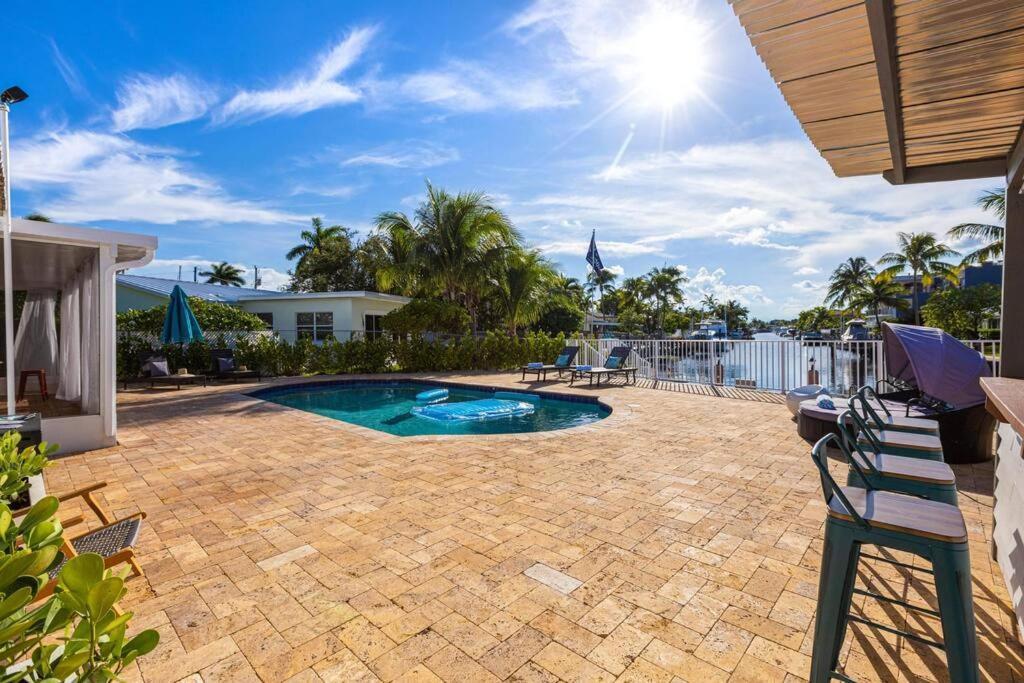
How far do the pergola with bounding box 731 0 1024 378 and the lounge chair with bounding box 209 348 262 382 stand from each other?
532 inches

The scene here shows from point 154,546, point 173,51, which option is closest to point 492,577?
point 154,546

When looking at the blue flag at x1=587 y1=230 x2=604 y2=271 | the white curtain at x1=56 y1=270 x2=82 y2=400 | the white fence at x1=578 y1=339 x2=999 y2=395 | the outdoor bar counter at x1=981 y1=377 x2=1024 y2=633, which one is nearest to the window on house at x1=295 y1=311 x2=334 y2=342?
the white curtain at x1=56 y1=270 x2=82 y2=400

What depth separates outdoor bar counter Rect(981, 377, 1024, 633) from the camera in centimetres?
201

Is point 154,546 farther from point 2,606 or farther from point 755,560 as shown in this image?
point 755,560

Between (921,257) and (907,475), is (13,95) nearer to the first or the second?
(907,475)

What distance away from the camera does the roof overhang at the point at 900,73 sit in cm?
210

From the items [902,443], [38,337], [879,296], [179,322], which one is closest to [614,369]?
[902,443]

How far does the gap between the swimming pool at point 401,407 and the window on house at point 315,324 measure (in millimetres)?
5412

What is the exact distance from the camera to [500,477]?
448 cm

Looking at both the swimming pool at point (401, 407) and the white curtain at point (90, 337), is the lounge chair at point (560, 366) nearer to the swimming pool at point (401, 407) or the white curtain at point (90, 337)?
the swimming pool at point (401, 407)

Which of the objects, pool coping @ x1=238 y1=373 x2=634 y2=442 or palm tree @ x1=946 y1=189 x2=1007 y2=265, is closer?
pool coping @ x1=238 y1=373 x2=634 y2=442

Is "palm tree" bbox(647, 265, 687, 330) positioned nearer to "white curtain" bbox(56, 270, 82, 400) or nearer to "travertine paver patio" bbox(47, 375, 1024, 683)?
"travertine paver patio" bbox(47, 375, 1024, 683)

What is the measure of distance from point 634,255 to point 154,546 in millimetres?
56529

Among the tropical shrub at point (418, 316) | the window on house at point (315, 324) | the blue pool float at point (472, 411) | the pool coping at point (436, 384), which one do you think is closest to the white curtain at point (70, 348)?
the pool coping at point (436, 384)
